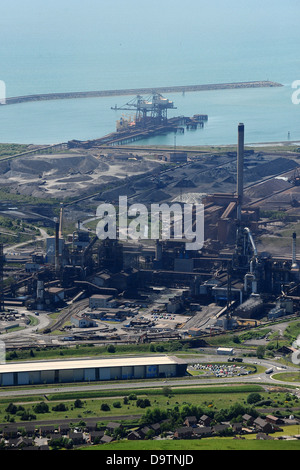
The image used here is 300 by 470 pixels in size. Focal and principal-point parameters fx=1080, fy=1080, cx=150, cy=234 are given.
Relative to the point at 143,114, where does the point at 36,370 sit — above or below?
below

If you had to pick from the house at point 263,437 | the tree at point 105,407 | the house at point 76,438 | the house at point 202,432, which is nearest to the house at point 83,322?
the tree at point 105,407

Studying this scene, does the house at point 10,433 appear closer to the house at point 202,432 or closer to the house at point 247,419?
the house at point 202,432

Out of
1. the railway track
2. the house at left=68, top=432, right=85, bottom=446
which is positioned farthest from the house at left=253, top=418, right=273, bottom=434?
the railway track

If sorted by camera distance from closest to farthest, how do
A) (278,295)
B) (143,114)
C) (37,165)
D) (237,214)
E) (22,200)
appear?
(278,295) → (237,214) → (22,200) → (37,165) → (143,114)

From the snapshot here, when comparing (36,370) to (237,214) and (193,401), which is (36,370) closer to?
(193,401)

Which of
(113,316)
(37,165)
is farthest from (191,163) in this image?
(113,316)

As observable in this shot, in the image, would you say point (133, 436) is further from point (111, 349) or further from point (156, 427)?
point (111, 349)
